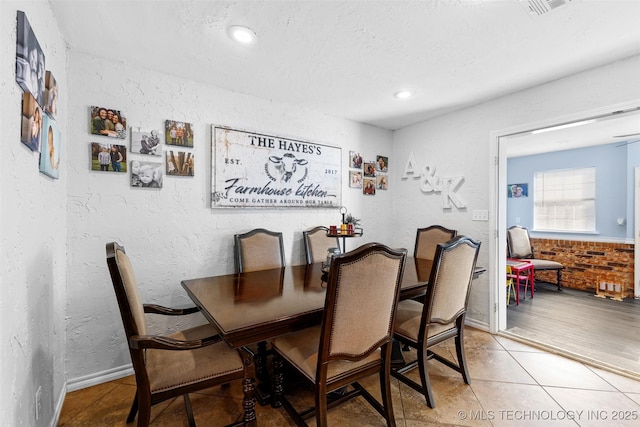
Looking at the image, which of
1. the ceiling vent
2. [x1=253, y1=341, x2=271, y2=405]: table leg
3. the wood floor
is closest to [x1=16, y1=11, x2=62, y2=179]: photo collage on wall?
[x1=253, y1=341, x2=271, y2=405]: table leg

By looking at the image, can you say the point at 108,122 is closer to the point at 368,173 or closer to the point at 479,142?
the point at 368,173

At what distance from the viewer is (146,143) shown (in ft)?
7.38

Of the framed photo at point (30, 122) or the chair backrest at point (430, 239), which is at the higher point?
the framed photo at point (30, 122)

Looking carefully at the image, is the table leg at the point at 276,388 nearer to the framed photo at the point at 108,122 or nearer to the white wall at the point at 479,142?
the framed photo at the point at 108,122

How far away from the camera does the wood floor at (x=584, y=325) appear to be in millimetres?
2454

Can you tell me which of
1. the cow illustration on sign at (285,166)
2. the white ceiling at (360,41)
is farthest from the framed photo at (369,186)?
the white ceiling at (360,41)

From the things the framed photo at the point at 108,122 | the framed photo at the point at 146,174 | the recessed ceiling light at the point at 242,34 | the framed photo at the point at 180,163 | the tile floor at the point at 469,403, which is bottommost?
the tile floor at the point at 469,403

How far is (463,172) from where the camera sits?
324 centimetres

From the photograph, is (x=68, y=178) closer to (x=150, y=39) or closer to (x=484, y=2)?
(x=150, y=39)

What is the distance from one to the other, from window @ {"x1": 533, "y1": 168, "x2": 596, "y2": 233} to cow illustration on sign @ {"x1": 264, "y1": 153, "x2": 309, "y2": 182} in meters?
4.74

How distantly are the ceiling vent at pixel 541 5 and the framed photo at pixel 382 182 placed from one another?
2.37 m

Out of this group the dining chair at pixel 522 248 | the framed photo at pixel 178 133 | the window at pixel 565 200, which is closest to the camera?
the framed photo at pixel 178 133

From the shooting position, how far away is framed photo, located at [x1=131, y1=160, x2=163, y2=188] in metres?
2.21

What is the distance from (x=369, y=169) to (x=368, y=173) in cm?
6
